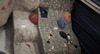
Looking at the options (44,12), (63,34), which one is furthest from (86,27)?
(44,12)

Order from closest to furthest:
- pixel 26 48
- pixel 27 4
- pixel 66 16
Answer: pixel 26 48 → pixel 27 4 → pixel 66 16

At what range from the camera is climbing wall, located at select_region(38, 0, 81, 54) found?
61.7 inches

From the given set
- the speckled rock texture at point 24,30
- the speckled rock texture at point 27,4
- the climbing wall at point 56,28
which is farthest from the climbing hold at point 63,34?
the speckled rock texture at point 27,4

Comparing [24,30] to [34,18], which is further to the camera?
[34,18]

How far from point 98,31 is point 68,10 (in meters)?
0.66

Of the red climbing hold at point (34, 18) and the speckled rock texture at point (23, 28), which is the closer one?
the speckled rock texture at point (23, 28)

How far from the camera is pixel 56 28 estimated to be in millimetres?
1745

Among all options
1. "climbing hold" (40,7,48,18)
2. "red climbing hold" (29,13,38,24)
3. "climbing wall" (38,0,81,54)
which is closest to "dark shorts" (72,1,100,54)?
"climbing wall" (38,0,81,54)

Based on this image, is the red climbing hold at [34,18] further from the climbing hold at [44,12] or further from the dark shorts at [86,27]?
the dark shorts at [86,27]

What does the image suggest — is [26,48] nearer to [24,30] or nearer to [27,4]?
[24,30]

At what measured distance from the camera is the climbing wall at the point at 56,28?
1.57m

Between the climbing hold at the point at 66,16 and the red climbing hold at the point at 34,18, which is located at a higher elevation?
the red climbing hold at the point at 34,18

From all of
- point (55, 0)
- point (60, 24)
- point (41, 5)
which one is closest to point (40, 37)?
point (60, 24)

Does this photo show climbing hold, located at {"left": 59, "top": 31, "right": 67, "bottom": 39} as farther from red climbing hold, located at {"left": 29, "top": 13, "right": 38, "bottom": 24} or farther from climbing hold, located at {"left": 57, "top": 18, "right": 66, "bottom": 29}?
red climbing hold, located at {"left": 29, "top": 13, "right": 38, "bottom": 24}
